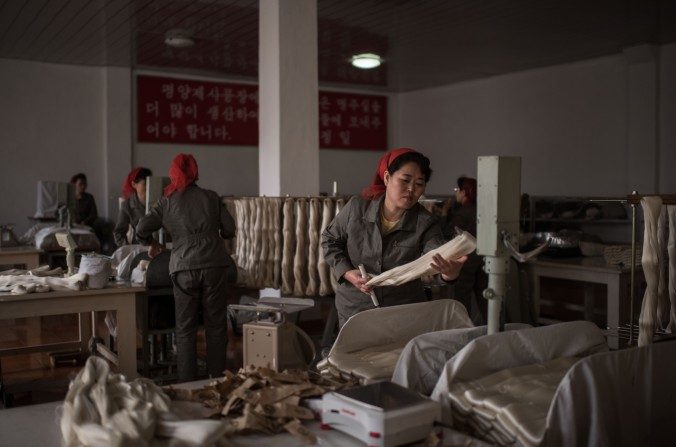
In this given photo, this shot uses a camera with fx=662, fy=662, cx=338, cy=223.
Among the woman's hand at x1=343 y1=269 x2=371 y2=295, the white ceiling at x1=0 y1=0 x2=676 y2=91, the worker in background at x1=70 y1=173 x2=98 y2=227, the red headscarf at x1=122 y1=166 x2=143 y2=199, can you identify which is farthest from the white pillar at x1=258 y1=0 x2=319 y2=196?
the worker in background at x1=70 y1=173 x2=98 y2=227

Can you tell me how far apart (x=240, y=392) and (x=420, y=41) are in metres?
7.28

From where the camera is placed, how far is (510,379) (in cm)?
197

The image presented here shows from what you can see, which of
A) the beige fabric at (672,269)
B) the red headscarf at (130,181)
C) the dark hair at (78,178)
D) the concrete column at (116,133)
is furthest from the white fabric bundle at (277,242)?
the concrete column at (116,133)

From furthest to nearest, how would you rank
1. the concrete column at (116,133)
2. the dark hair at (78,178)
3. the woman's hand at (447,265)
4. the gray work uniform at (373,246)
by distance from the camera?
1. the concrete column at (116,133)
2. the dark hair at (78,178)
3. the gray work uniform at (373,246)
4. the woman's hand at (447,265)

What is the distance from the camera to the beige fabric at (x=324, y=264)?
5.12 meters

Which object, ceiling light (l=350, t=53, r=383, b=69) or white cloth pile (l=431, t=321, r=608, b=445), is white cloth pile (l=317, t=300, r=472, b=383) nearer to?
white cloth pile (l=431, t=321, r=608, b=445)

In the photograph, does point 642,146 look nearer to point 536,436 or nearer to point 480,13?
point 480,13

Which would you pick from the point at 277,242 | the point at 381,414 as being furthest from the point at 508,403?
the point at 277,242

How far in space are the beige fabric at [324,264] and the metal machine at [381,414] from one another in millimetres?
3323

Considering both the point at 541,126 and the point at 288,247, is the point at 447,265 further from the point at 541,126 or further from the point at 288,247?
the point at 541,126

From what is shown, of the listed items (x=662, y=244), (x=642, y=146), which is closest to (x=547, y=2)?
(x=642, y=146)

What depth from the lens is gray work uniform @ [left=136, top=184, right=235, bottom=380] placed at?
4.41 meters

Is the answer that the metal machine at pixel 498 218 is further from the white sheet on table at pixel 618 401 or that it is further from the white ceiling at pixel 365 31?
the white ceiling at pixel 365 31

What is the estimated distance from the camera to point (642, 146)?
8.97m
